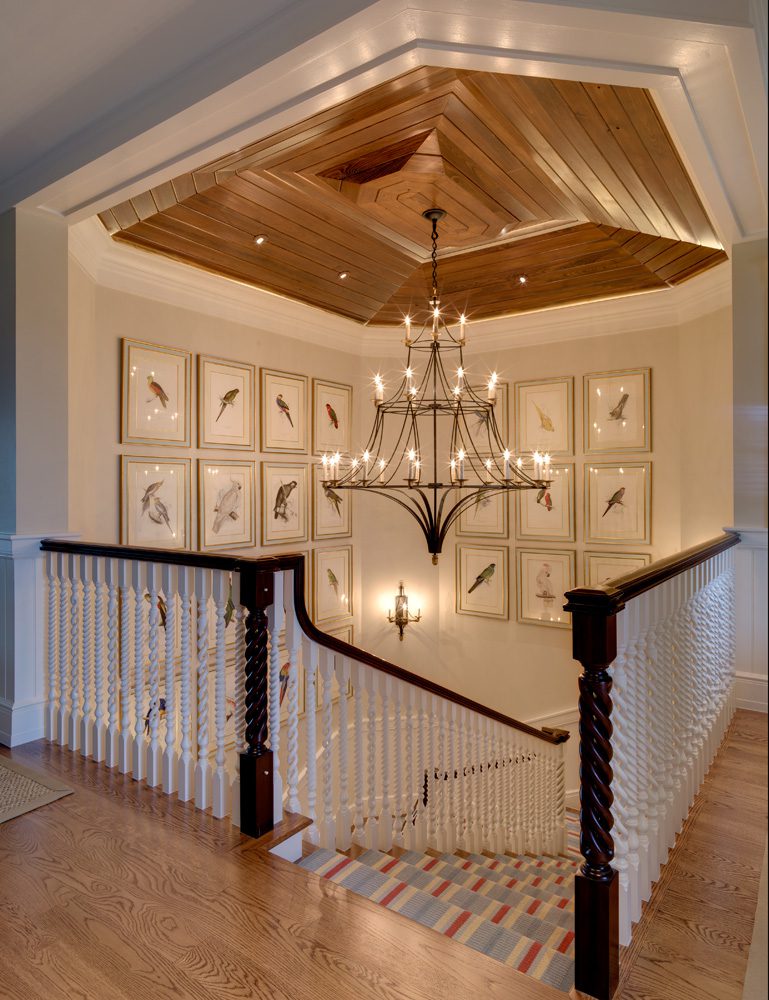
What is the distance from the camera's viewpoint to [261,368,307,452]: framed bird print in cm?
483

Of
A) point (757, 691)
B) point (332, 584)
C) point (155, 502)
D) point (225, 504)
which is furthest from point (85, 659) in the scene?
point (757, 691)

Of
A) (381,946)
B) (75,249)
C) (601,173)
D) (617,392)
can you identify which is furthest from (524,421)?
(381,946)

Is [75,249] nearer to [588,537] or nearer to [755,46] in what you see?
[755,46]

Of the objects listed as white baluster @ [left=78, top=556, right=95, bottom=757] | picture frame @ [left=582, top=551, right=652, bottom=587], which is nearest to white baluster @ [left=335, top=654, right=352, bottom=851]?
white baluster @ [left=78, top=556, right=95, bottom=757]

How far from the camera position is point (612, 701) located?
1635 millimetres

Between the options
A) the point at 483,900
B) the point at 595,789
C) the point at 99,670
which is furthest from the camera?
the point at 99,670

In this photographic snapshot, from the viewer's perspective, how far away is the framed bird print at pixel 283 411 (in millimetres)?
4833

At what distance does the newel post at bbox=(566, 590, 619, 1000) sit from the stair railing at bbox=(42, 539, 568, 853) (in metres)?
1.00

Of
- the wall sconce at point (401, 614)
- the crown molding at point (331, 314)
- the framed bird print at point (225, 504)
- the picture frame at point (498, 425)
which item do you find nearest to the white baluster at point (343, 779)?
the framed bird print at point (225, 504)

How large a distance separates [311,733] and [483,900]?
1074 millimetres

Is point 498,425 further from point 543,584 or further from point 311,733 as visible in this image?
point 311,733

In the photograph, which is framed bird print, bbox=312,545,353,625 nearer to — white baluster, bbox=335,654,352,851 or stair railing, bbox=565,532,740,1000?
white baluster, bbox=335,654,352,851

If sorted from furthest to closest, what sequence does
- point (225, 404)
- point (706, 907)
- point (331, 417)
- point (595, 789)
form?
point (331, 417) → point (225, 404) → point (706, 907) → point (595, 789)

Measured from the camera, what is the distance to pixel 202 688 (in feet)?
7.50
